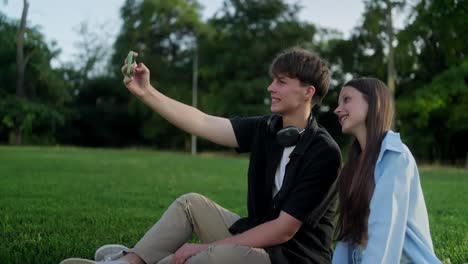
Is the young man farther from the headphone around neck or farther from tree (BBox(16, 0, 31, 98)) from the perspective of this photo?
tree (BBox(16, 0, 31, 98))

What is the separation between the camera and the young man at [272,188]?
3.26 metres

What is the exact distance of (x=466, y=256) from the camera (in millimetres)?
4906

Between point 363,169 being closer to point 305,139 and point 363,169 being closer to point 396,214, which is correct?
point 396,214

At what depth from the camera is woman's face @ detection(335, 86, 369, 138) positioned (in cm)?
314

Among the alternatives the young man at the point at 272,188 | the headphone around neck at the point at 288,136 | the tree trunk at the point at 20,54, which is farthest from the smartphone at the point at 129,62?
the tree trunk at the point at 20,54

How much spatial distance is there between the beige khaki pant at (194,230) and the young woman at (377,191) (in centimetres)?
50

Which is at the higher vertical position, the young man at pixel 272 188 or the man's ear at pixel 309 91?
the man's ear at pixel 309 91

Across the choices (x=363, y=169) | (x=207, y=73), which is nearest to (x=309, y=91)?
(x=363, y=169)

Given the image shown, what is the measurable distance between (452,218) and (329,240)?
4787 mm

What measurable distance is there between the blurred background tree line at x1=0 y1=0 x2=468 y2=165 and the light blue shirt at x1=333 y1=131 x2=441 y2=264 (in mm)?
25324

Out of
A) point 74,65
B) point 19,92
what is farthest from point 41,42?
point 74,65

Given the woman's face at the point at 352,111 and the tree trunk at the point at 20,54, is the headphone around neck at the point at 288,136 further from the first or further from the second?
the tree trunk at the point at 20,54

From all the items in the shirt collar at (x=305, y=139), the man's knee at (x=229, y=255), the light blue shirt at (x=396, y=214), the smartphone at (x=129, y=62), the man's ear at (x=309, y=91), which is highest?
the smartphone at (x=129, y=62)

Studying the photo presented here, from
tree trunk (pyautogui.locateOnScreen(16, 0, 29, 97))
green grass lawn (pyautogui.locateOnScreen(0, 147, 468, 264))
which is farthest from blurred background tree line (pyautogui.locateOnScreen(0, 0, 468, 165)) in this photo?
green grass lawn (pyautogui.locateOnScreen(0, 147, 468, 264))
